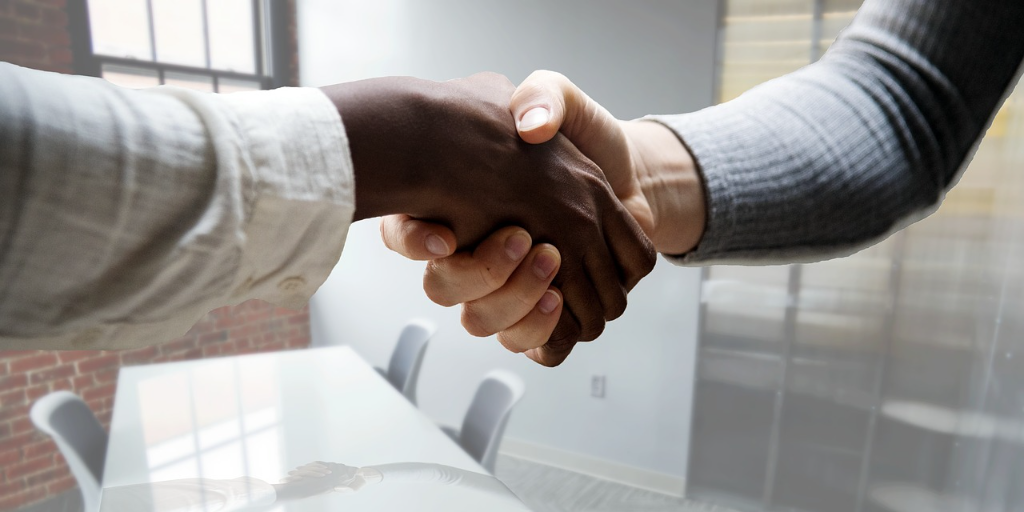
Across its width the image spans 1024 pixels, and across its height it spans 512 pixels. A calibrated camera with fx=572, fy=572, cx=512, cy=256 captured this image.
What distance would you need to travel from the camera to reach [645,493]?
7.47ft

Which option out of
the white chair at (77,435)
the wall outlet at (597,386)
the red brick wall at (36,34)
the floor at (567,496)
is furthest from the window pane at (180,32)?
the wall outlet at (597,386)

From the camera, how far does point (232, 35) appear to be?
2.95 metres

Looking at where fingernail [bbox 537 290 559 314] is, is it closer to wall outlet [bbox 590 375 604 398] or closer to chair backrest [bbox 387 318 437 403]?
chair backrest [bbox 387 318 437 403]

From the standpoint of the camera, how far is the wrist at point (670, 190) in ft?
2.43

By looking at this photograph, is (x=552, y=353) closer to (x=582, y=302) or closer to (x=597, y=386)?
(x=582, y=302)

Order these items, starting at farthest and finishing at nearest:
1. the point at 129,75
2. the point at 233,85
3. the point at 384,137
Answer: the point at 233,85 < the point at 129,75 < the point at 384,137

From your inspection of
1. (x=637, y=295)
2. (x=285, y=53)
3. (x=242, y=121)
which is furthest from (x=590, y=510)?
(x=285, y=53)

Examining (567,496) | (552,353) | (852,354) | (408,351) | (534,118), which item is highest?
(534,118)

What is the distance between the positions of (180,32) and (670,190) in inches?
111

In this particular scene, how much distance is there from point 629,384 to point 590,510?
50cm

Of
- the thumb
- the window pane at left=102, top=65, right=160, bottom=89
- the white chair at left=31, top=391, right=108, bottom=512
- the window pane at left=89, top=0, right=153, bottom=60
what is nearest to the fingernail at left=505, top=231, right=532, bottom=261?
the thumb

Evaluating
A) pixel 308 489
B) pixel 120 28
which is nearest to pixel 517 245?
pixel 308 489

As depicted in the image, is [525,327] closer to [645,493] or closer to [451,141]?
[451,141]

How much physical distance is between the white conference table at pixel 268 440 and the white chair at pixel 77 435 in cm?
8
